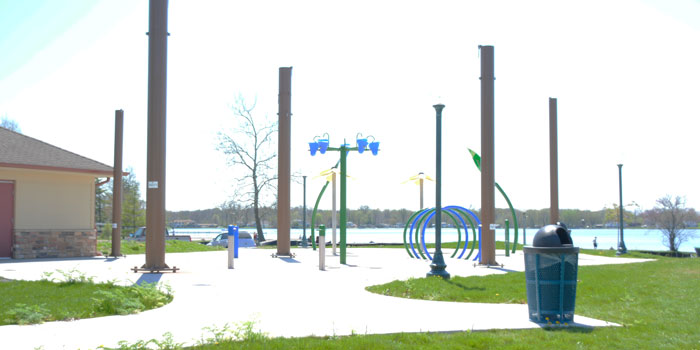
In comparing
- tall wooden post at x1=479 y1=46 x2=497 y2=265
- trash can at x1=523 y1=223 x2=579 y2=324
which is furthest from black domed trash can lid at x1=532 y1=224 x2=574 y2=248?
tall wooden post at x1=479 y1=46 x2=497 y2=265

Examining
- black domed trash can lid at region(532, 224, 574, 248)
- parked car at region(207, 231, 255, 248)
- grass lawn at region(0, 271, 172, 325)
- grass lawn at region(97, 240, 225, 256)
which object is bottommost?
parked car at region(207, 231, 255, 248)

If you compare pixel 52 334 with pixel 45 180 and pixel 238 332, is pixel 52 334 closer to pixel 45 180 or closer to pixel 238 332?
pixel 238 332

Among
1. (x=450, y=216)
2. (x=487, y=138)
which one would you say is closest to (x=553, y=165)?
(x=450, y=216)

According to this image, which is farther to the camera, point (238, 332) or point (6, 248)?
point (6, 248)

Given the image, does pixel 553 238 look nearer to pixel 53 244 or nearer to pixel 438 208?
pixel 438 208

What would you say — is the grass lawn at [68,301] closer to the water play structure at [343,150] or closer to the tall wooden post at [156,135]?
the tall wooden post at [156,135]

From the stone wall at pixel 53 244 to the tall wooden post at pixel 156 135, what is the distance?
6.70 m

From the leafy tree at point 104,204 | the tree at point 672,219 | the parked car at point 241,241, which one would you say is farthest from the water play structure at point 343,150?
the leafy tree at point 104,204

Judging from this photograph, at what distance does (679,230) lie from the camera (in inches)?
1781

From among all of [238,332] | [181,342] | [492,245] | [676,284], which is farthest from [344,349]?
[492,245]

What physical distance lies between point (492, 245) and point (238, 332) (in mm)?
12843

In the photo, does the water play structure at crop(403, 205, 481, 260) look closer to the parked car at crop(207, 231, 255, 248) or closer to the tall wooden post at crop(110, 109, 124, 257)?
the tall wooden post at crop(110, 109, 124, 257)

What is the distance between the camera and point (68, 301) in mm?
9438

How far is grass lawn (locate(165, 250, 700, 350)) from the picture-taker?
676cm
